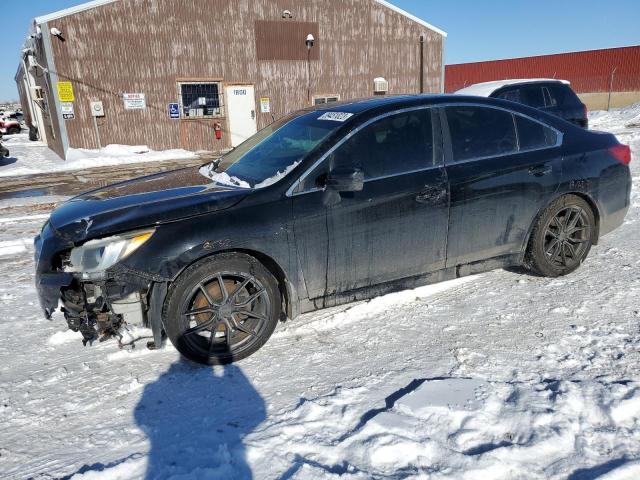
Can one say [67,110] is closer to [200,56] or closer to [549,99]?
[200,56]

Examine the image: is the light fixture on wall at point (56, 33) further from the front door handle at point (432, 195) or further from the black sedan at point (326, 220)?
the front door handle at point (432, 195)

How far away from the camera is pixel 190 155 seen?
682 inches

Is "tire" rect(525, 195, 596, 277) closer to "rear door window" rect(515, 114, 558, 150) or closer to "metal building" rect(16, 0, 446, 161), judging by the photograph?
"rear door window" rect(515, 114, 558, 150)

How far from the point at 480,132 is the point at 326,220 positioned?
5.24 feet

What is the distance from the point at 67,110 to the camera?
1572 centimetres

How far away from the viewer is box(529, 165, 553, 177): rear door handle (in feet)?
13.3

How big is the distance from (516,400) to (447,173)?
1770mm

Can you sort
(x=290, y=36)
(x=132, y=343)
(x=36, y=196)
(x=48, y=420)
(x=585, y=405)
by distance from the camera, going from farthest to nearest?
(x=290, y=36) → (x=36, y=196) → (x=132, y=343) → (x=48, y=420) → (x=585, y=405)

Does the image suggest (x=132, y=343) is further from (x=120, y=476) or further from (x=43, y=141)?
(x=43, y=141)

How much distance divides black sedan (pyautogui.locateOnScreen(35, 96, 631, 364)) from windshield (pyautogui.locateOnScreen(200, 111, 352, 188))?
20 mm

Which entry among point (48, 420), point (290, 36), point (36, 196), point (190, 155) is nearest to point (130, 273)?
point (48, 420)

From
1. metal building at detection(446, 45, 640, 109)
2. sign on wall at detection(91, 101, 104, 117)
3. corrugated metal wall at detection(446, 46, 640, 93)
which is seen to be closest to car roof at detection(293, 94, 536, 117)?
sign on wall at detection(91, 101, 104, 117)

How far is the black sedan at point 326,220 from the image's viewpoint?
303 cm

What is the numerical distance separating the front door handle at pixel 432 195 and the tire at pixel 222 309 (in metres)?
1.28
